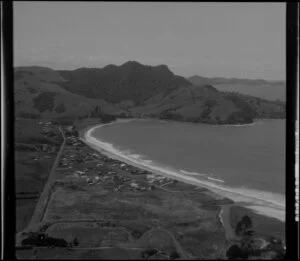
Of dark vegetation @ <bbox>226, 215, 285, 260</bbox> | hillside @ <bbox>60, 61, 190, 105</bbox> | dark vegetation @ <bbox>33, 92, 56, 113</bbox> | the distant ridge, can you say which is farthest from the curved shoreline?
the distant ridge

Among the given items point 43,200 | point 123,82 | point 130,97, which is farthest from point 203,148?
point 43,200

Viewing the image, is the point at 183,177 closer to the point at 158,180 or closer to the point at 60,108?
the point at 158,180

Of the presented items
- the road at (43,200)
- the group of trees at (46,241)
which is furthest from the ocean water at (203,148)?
the group of trees at (46,241)

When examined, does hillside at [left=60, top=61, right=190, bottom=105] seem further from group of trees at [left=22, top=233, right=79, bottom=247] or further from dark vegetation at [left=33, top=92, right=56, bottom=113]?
group of trees at [left=22, top=233, right=79, bottom=247]

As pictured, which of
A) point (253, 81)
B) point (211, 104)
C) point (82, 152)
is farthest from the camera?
point (211, 104)

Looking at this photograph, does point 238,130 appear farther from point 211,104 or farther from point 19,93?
point 19,93

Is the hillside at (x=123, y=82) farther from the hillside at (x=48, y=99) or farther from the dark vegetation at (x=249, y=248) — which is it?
the dark vegetation at (x=249, y=248)

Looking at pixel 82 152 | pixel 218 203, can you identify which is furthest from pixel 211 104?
pixel 82 152

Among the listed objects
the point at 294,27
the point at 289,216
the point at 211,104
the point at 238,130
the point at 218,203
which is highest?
the point at 294,27
